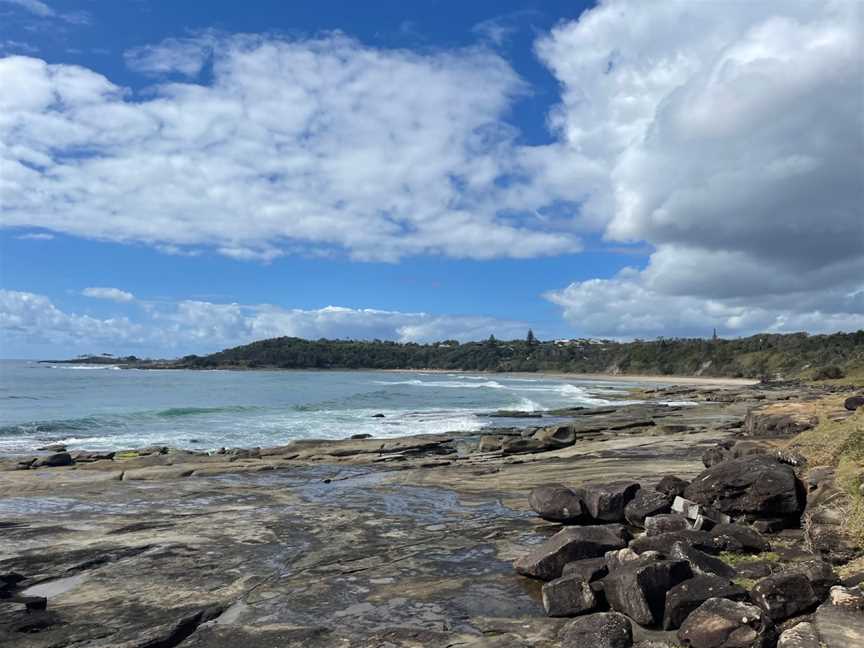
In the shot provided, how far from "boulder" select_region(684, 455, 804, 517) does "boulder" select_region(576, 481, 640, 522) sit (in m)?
1.13

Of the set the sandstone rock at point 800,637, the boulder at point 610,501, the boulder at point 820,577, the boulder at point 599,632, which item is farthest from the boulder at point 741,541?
the sandstone rock at point 800,637

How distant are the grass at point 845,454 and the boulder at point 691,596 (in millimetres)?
2492

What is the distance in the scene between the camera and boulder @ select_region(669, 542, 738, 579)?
27.8 ft

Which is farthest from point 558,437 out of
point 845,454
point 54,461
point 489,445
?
point 54,461

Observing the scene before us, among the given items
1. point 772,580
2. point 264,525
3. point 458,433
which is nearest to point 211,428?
point 458,433

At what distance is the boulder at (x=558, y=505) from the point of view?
43.4ft

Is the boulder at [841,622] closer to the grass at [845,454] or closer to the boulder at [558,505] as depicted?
the grass at [845,454]

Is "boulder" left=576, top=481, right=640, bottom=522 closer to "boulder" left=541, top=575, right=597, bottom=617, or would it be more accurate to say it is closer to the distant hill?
"boulder" left=541, top=575, right=597, bottom=617

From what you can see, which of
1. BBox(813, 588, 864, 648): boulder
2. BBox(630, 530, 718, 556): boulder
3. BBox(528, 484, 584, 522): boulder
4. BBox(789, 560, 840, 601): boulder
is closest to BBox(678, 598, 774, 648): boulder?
BBox(813, 588, 864, 648): boulder

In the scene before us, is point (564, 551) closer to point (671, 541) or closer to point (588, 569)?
point (588, 569)

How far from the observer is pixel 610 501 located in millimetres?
12828

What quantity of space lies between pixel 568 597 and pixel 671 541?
6.99 ft

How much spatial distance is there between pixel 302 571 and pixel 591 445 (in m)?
18.0

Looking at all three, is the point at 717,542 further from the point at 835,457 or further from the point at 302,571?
the point at 302,571
